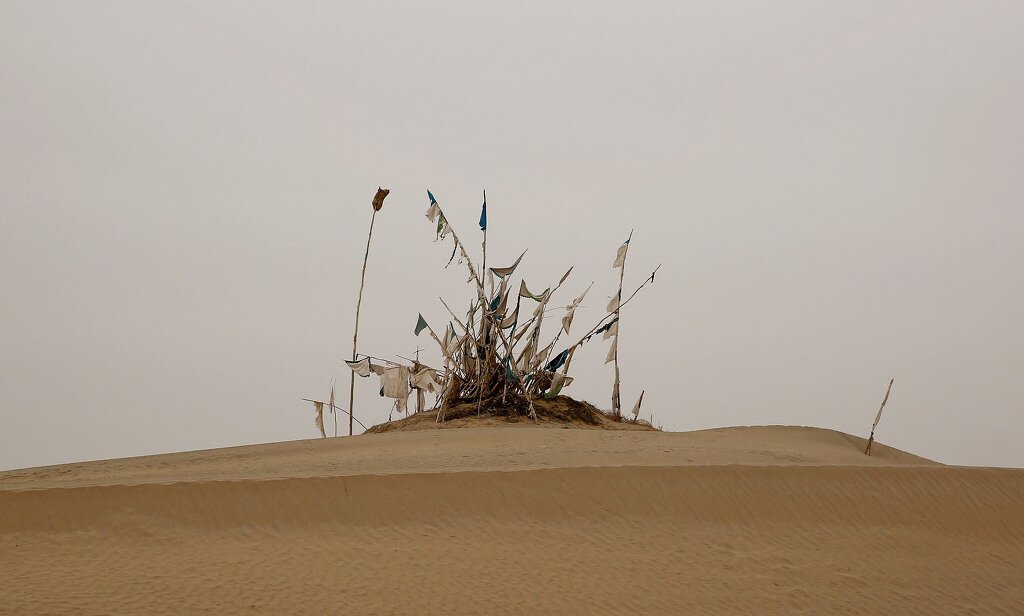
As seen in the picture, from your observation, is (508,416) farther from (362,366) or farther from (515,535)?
(515,535)

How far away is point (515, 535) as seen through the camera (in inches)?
265

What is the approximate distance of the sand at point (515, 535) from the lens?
5586 millimetres

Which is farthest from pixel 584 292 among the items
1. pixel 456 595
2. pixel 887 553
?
pixel 456 595

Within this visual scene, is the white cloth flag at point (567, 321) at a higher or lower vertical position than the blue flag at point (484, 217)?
lower

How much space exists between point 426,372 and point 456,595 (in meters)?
6.76

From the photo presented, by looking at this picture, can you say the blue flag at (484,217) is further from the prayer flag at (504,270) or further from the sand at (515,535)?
the sand at (515,535)

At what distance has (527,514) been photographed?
23.3 ft

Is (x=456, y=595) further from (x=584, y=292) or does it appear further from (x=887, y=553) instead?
(x=584, y=292)

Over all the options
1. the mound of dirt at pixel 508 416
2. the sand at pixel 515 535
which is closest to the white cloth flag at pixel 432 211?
the mound of dirt at pixel 508 416

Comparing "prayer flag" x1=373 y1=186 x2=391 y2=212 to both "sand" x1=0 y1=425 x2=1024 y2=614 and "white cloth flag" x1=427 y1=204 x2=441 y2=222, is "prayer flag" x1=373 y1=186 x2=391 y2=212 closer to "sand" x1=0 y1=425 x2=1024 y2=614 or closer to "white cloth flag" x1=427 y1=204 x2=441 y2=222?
"white cloth flag" x1=427 y1=204 x2=441 y2=222

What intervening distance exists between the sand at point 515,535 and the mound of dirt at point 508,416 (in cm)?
247

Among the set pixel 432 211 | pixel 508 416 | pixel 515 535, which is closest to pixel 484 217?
pixel 432 211

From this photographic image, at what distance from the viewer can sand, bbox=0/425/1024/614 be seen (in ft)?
18.3

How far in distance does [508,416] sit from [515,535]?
16.4 feet
